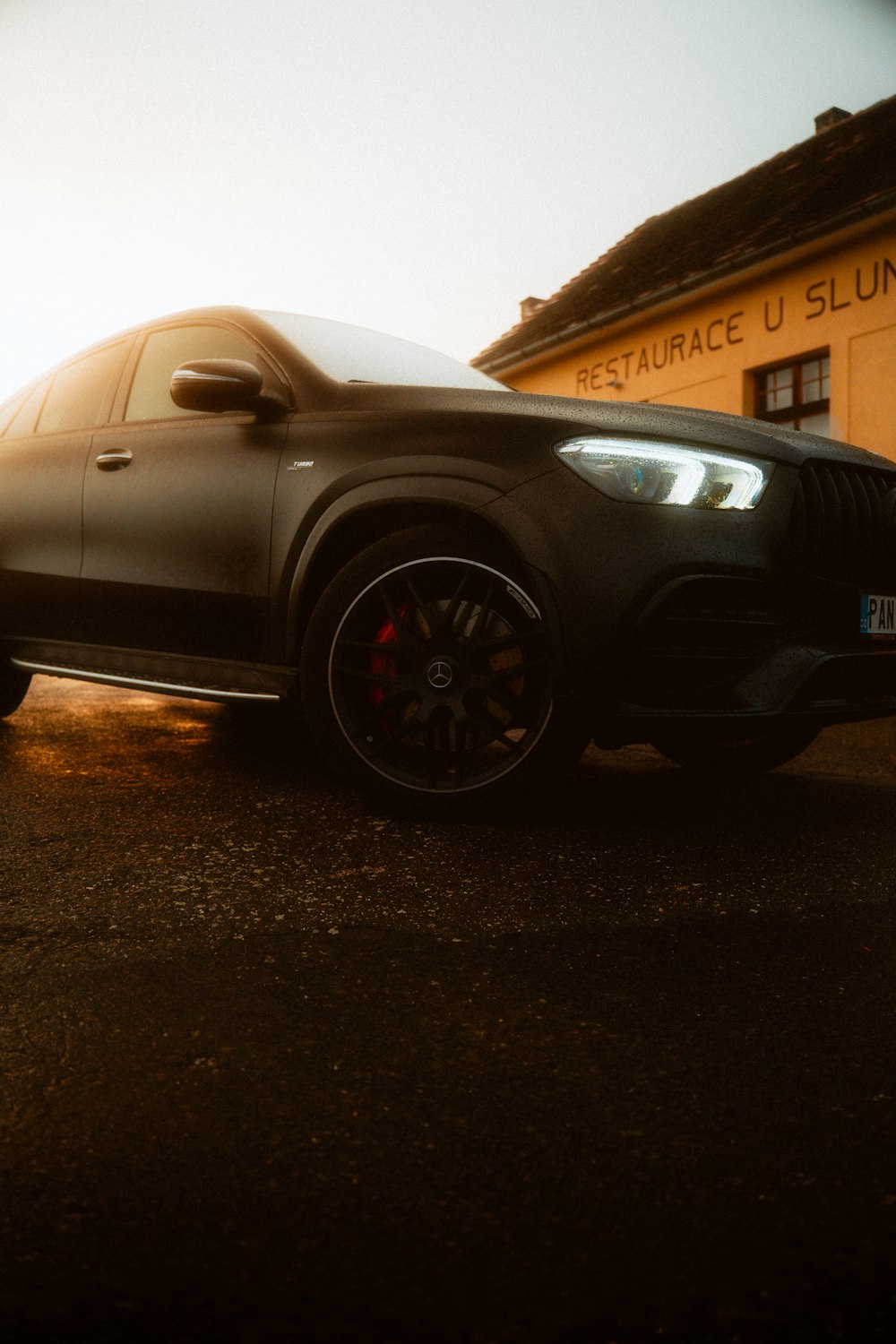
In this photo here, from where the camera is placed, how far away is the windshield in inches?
152

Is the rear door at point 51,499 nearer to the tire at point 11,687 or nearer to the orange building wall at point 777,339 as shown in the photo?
the tire at point 11,687

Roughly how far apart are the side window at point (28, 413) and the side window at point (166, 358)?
0.83 metres

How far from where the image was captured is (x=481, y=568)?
3135 millimetres

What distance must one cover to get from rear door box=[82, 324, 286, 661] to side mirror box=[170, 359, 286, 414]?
86 millimetres

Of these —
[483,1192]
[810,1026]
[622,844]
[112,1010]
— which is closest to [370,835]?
[622,844]

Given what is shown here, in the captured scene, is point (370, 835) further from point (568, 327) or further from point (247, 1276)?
point (568, 327)

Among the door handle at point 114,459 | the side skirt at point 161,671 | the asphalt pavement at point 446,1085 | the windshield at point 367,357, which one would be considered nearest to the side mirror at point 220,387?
the windshield at point 367,357

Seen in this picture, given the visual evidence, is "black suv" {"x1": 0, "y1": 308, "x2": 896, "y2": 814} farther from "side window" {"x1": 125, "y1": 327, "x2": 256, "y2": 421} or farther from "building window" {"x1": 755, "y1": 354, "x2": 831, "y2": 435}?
"building window" {"x1": 755, "y1": 354, "x2": 831, "y2": 435}

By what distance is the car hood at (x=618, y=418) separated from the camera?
9.78 feet

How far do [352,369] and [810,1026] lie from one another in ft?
9.06

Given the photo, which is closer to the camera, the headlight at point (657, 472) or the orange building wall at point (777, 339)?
the headlight at point (657, 472)

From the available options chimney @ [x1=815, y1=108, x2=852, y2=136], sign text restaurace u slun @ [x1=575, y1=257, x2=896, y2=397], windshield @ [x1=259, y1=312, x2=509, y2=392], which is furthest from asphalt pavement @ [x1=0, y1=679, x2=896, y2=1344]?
chimney @ [x1=815, y1=108, x2=852, y2=136]

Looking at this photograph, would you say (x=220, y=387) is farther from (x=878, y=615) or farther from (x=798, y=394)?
(x=798, y=394)

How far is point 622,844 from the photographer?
3121mm
